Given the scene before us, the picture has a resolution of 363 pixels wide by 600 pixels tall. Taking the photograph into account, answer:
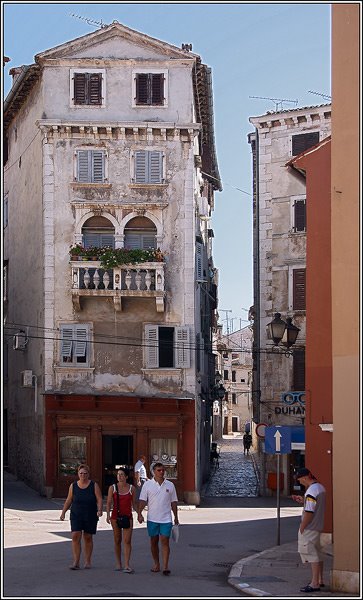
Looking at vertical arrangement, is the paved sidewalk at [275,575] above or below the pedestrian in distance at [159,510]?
below

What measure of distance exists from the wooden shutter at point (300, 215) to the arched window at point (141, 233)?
5.97 m

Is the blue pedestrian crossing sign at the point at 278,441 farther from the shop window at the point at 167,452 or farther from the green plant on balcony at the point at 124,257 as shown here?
the green plant on balcony at the point at 124,257

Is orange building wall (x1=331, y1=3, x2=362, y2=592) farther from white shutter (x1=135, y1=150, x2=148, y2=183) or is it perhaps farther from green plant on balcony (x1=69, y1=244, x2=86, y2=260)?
white shutter (x1=135, y1=150, x2=148, y2=183)

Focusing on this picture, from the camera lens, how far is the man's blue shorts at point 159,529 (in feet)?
55.8

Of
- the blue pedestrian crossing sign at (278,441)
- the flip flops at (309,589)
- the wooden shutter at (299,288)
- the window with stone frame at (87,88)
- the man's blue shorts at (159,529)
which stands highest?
the window with stone frame at (87,88)

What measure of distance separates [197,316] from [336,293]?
83.7 ft

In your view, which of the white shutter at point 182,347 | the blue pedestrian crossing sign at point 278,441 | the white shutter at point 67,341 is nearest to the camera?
the blue pedestrian crossing sign at point 278,441

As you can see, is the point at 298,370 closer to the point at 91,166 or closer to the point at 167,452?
the point at 167,452

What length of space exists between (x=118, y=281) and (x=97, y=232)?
212 centimetres

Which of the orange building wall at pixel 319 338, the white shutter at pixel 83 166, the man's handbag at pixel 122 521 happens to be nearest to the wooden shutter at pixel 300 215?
the white shutter at pixel 83 166

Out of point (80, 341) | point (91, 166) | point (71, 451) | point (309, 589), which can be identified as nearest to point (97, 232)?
point (91, 166)

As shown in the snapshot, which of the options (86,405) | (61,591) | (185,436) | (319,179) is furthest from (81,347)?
(61,591)

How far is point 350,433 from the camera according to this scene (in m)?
14.5

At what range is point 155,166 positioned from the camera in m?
38.7
